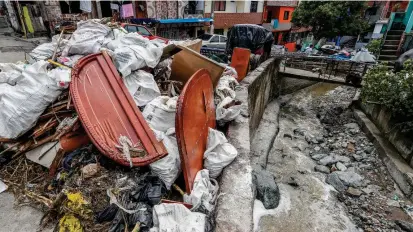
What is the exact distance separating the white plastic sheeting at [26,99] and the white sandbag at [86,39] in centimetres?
79

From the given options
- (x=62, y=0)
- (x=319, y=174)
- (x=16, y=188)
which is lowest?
(x=319, y=174)

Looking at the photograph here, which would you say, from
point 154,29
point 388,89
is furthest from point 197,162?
point 154,29

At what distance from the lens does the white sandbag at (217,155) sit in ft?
8.28

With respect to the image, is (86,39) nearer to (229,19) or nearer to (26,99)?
(26,99)

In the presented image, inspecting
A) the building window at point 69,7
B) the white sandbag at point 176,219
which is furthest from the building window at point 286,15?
the white sandbag at point 176,219

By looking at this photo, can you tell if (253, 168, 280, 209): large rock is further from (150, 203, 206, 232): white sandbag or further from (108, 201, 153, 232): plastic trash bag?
(108, 201, 153, 232): plastic trash bag

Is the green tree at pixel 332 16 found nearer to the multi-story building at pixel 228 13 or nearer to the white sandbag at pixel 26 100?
the multi-story building at pixel 228 13

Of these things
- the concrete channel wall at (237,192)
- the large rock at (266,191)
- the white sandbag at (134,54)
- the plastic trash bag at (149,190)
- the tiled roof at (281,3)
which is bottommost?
the large rock at (266,191)

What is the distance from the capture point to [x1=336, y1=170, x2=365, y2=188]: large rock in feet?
18.4

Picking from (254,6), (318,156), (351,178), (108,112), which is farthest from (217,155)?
(254,6)

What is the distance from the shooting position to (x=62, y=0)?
42.4 feet

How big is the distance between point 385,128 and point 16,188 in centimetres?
866

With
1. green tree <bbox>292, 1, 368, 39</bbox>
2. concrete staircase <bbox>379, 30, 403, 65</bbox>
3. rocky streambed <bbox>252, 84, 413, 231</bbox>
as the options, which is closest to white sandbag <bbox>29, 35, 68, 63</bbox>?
rocky streambed <bbox>252, 84, 413, 231</bbox>

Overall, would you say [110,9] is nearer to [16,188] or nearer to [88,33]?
[88,33]
